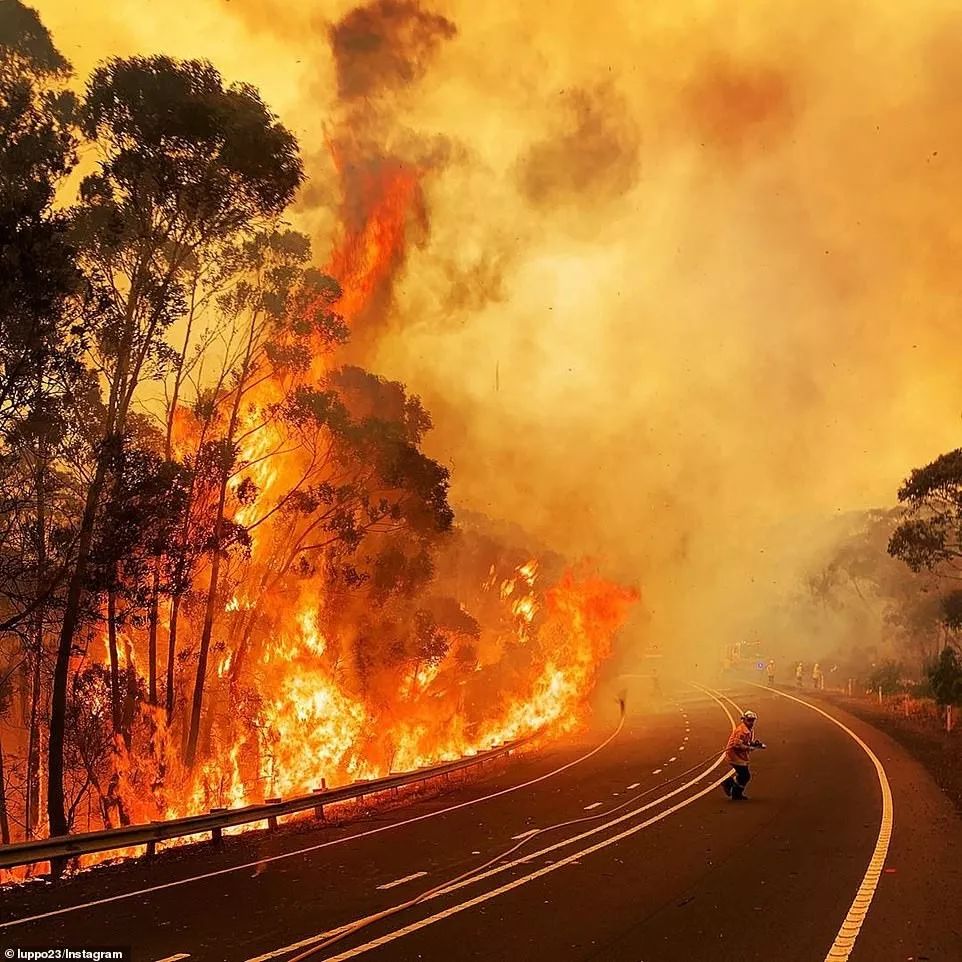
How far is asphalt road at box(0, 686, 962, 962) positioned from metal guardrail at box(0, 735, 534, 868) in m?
0.38

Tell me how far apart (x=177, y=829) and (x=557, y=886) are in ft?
21.9

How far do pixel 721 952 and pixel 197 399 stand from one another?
68.6ft

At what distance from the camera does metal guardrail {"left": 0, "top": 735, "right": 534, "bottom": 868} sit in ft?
37.0

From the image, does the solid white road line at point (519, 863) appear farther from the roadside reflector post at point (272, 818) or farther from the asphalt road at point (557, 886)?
the roadside reflector post at point (272, 818)

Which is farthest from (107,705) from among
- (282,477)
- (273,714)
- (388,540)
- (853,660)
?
(853,660)

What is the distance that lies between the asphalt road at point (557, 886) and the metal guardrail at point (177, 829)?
38cm

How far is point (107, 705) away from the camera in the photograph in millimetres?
26797

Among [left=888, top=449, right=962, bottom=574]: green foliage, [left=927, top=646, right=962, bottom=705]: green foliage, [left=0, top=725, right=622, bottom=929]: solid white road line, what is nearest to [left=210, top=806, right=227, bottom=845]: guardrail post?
[left=0, top=725, right=622, bottom=929]: solid white road line

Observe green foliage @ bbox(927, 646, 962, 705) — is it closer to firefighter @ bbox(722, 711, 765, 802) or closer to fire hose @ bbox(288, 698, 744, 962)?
fire hose @ bbox(288, 698, 744, 962)

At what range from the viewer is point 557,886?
10.2 meters

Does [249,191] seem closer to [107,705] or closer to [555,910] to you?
[107,705]

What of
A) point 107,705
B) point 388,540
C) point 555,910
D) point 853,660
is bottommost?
point 853,660

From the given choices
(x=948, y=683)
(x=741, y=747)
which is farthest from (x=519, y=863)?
(x=948, y=683)

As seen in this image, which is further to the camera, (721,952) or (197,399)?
(197,399)
